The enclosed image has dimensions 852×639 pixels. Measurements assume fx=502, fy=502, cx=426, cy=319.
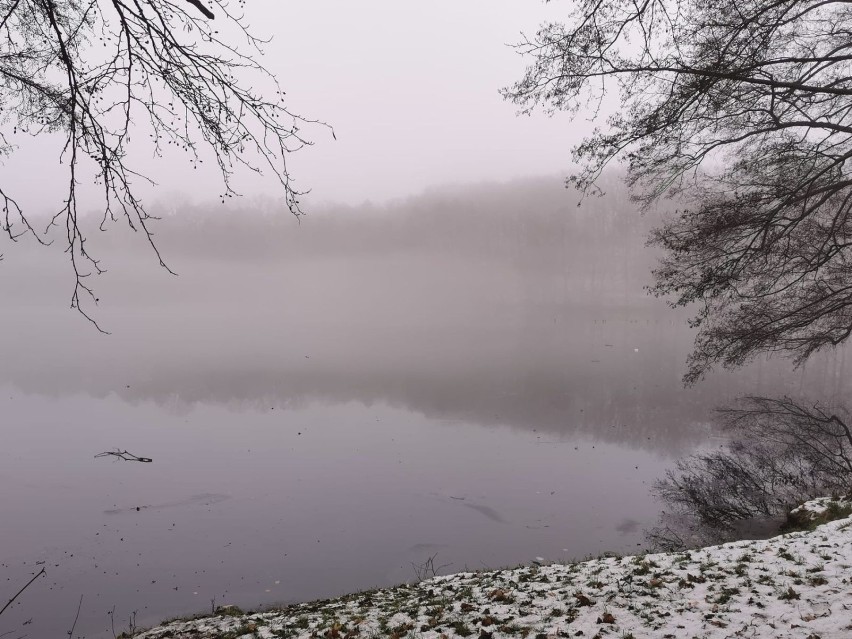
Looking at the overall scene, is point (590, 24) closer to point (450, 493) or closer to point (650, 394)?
point (450, 493)

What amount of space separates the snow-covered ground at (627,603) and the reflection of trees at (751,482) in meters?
7.38

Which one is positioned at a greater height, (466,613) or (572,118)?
(572,118)

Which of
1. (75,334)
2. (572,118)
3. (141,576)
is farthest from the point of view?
(75,334)

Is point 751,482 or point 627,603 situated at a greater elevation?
point 627,603

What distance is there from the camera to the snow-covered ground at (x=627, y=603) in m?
4.20

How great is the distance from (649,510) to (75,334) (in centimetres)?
15113

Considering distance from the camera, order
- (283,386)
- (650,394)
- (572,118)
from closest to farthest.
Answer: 1. (572,118)
2. (650,394)
3. (283,386)

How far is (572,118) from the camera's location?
6285 mm

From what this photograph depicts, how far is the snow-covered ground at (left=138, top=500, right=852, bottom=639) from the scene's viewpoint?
13.8 feet

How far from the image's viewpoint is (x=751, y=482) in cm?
1609

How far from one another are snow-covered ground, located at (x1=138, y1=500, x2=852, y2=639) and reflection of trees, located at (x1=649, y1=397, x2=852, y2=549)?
7.38 meters

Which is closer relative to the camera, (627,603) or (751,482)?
(627,603)

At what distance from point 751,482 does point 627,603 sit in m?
14.2

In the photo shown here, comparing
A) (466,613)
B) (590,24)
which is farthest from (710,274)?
(466,613)
